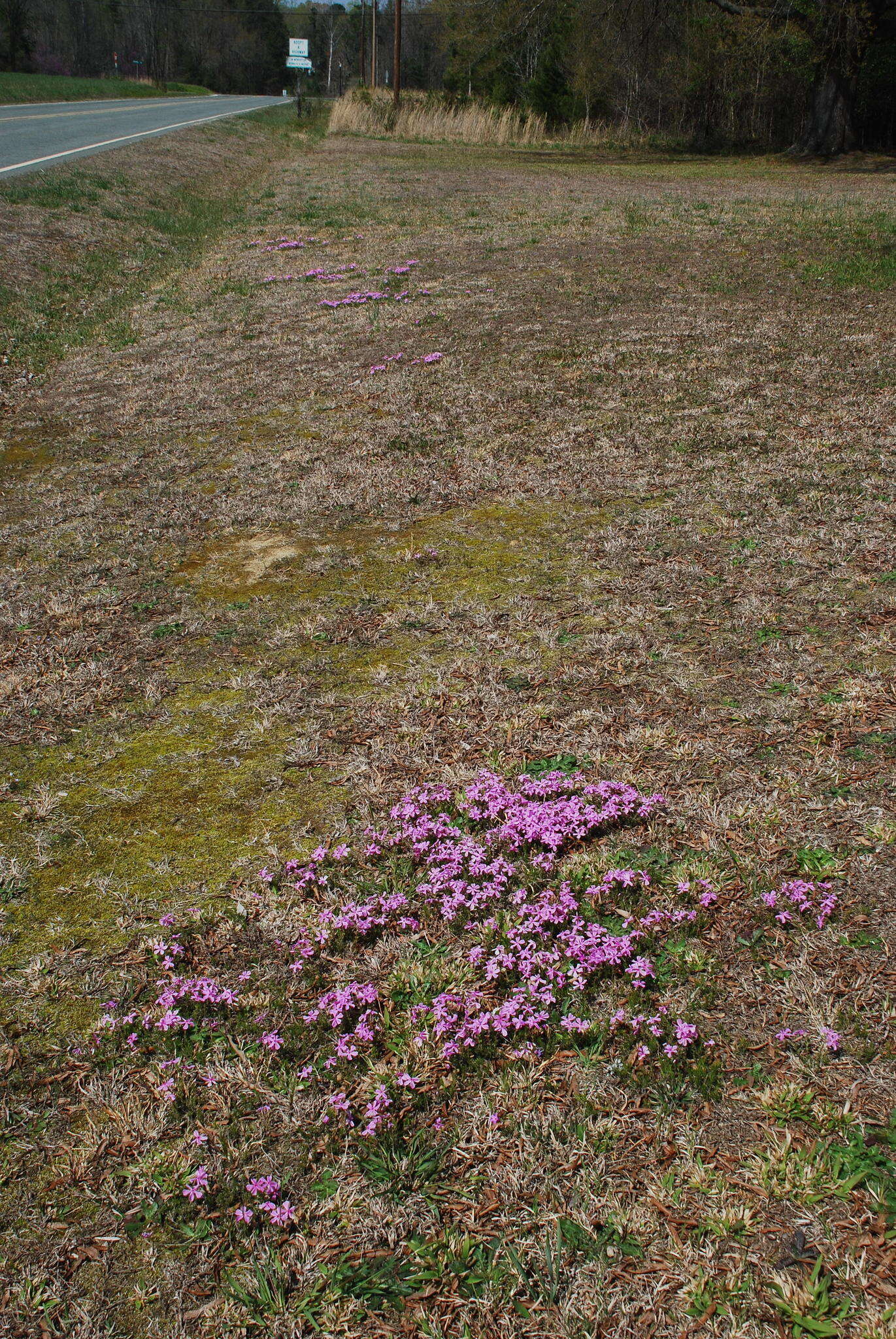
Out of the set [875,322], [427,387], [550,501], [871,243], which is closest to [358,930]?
[550,501]

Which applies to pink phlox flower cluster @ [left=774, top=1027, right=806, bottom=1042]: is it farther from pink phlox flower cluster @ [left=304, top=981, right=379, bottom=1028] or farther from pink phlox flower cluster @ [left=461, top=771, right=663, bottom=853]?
pink phlox flower cluster @ [left=304, top=981, right=379, bottom=1028]

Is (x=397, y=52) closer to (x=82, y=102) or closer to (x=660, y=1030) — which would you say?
(x=82, y=102)

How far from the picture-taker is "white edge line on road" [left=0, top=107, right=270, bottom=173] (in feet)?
57.0

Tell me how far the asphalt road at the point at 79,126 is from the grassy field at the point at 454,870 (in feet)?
49.5

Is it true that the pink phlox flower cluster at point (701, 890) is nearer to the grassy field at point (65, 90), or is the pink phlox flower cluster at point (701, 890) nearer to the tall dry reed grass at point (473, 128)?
the tall dry reed grass at point (473, 128)

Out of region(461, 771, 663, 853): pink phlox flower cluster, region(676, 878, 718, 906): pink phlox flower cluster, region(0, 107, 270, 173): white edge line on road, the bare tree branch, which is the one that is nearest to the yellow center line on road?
region(0, 107, 270, 173): white edge line on road

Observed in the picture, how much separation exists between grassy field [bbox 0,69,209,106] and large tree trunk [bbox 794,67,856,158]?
93.6ft

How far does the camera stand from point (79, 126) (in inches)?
1001

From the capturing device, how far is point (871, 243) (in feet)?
42.9

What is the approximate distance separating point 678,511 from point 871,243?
34.8 feet

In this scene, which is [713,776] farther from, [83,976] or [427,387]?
[427,387]

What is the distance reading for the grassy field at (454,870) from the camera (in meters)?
2.01

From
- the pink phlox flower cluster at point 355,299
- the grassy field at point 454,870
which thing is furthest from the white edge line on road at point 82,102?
the grassy field at point 454,870

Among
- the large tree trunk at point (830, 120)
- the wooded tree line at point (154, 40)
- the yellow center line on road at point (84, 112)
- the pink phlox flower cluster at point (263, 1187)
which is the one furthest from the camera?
the wooded tree line at point (154, 40)
